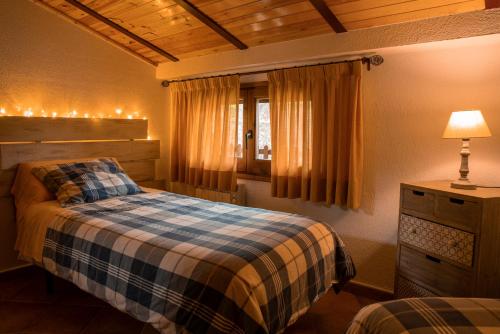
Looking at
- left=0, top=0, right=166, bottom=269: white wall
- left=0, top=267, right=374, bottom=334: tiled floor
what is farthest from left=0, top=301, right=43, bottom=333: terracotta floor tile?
left=0, top=0, right=166, bottom=269: white wall

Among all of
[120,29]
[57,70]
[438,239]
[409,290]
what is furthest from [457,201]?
[57,70]

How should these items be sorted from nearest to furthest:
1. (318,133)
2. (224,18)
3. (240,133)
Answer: (224,18), (318,133), (240,133)

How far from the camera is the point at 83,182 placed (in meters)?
2.58

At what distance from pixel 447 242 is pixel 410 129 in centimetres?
91

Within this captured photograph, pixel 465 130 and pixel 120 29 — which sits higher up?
pixel 120 29

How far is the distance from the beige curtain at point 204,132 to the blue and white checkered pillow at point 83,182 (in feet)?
2.73

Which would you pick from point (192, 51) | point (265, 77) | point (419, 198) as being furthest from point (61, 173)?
point (419, 198)

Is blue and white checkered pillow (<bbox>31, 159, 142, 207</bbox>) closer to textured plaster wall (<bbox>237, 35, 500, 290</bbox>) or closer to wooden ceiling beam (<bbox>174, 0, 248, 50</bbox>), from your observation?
wooden ceiling beam (<bbox>174, 0, 248, 50</bbox>)

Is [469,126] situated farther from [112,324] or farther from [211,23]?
[112,324]

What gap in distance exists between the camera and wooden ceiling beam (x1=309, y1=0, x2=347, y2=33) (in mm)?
2119

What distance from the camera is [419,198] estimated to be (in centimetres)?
203

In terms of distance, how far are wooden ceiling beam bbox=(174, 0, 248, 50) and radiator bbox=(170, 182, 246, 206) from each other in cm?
140

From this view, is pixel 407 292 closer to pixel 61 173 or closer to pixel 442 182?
pixel 442 182

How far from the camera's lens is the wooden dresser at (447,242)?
1.73m
